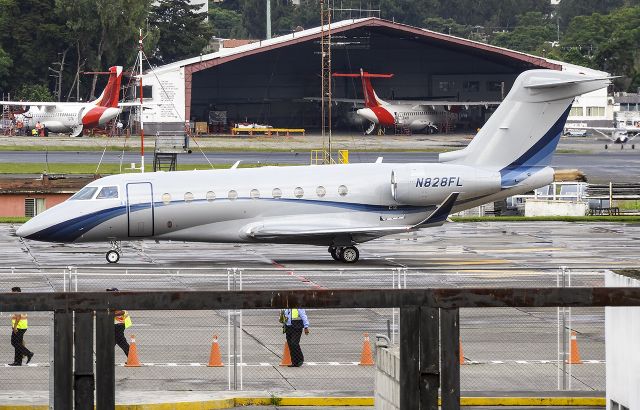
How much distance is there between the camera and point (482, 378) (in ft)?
71.1

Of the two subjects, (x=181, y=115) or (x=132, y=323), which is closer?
(x=132, y=323)

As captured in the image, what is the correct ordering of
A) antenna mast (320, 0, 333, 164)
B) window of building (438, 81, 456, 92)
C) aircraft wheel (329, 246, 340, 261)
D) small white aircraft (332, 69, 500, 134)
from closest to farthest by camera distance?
aircraft wheel (329, 246, 340, 261) < antenna mast (320, 0, 333, 164) < small white aircraft (332, 69, 500, 134) < window of building (438, 81, 456, 92)

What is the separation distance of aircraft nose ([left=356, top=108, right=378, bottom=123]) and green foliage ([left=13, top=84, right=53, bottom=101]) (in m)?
30.5

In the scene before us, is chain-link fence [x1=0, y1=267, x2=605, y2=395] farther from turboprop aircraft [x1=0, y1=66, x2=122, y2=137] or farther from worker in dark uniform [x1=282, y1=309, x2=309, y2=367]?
turboprop aircraft [x1=0, y1=66, x2=122, y2=137]

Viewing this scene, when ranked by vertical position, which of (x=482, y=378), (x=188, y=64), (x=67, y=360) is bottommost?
(x=482, y=378)

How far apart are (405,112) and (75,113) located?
100ft

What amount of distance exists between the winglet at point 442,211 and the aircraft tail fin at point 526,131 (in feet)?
7.45

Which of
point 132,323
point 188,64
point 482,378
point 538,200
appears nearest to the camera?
point 482,378

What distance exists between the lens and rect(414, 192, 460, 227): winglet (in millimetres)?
35594

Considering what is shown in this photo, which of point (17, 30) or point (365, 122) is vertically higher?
point (17, 30)

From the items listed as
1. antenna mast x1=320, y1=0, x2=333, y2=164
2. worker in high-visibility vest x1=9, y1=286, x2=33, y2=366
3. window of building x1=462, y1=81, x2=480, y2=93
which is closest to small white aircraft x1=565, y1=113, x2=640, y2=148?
window of building x1=462, y1=81, x2=480, y2=93

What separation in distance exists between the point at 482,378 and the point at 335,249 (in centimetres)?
1623

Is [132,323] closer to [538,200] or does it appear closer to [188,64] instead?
[538,200]

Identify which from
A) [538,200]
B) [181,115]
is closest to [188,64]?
[181,115]
